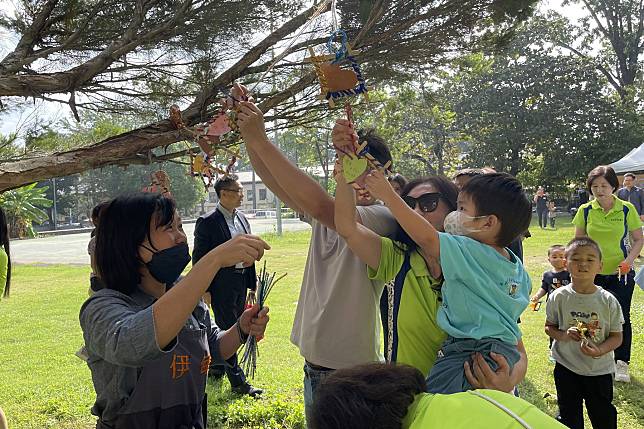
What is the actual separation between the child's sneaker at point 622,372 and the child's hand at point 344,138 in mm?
3482

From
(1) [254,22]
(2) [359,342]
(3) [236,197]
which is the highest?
(1) [254,22]

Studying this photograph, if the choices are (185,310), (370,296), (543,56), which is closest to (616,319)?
(370,296)

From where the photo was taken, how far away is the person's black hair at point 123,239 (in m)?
1.41

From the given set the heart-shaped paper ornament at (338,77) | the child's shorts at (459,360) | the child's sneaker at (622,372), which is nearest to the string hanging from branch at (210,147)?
the heart-shaped paper ornament at (338,77)

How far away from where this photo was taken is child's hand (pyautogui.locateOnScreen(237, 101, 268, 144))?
1594 mm

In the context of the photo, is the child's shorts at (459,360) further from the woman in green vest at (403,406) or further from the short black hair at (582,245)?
the short black hair at (582,245)

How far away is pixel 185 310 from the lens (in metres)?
1.21

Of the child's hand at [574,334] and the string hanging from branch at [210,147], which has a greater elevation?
the string hanging from branch at [210,147]

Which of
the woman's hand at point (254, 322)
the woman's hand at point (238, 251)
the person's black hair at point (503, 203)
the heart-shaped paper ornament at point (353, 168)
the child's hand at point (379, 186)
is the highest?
the heart-shaped paper ornament at point (353, 168)

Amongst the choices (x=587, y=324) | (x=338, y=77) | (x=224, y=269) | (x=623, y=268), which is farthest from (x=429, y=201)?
(x=623, y=268)

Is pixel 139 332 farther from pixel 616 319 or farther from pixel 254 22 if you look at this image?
pixel 254 22

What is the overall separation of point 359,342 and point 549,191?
80.0 ft

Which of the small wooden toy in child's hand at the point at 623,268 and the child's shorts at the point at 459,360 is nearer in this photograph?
the child's shorts at the point at 459,360

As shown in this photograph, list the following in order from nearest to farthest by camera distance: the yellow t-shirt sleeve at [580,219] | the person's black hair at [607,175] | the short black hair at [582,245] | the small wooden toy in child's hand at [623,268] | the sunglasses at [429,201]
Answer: the sunglasses at [429,201], the short black hair at [582,245], the small wooden toy in child's hand at [623,268], the person's black hair at [607,175], the yellow t-shirt sleeve at [580,219]
